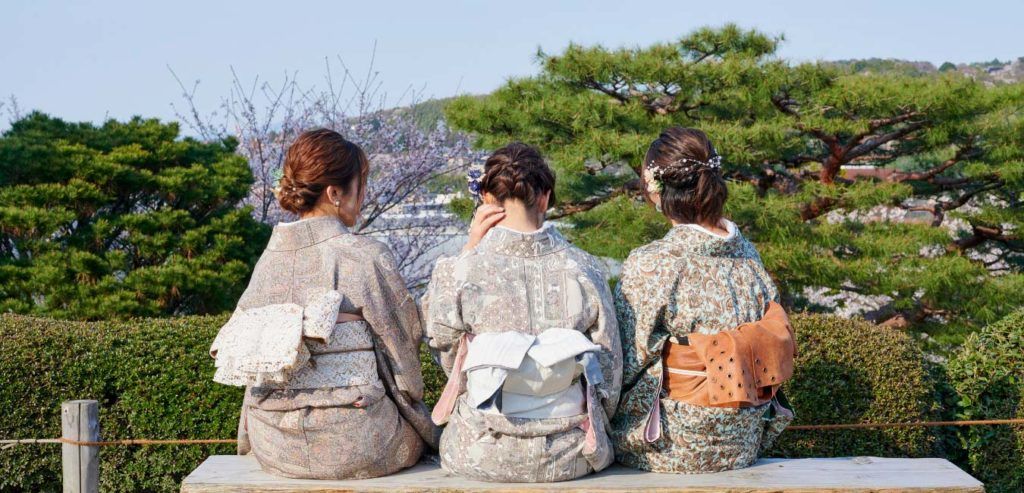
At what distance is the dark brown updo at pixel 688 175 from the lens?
9.50 feet

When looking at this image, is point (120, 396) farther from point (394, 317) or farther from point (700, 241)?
point (700, 241)

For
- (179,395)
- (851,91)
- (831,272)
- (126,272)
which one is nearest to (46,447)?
(179,395)

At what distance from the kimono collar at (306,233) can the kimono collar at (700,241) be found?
1.01m

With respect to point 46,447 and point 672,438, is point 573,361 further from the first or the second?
point 46,447

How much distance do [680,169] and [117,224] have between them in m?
3.93

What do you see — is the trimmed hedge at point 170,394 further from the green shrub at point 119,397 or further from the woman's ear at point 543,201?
the woman's ear at point 543,201

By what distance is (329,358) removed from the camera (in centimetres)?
286

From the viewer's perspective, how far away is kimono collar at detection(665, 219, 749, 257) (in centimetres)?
292

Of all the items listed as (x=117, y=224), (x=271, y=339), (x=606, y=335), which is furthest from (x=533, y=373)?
(x=117, y=224)

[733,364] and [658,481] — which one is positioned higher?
[733,364]

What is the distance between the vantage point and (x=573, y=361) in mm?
2664

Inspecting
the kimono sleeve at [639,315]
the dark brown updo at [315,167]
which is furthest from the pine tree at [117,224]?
the kimono sleeve at [639,315]

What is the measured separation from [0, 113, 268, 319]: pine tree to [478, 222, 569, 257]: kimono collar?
3.19 meters

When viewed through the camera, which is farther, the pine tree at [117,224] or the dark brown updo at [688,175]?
the pine tree at [117,224]
